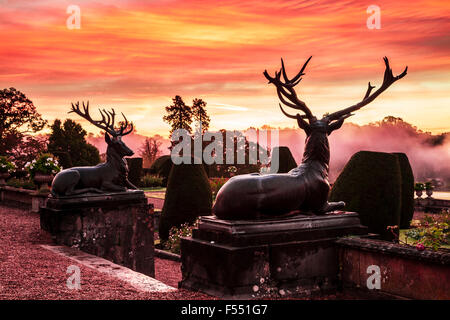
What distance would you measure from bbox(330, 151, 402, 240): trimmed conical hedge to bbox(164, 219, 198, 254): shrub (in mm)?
3937

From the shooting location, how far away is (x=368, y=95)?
224 inches

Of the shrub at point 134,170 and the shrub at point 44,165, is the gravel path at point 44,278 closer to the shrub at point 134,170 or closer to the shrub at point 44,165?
the shrub at point 44,165

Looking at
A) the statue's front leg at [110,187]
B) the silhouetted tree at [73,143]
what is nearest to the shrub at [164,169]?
the silhouetted tree at [73,143]

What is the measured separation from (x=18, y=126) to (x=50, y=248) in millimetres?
26941

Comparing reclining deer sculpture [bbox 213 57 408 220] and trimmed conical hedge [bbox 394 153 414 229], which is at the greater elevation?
reclining deer sculpture [bbox 213 57 408 220]

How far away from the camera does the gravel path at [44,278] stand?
506 centimetres

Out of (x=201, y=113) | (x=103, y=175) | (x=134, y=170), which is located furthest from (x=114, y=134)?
(x=201, y=113)

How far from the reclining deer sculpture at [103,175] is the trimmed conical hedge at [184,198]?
3836 mm

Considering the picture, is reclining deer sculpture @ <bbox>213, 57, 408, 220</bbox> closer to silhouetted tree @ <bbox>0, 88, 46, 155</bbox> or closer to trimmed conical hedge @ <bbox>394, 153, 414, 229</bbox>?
trimmed conical hedge @ <bbox>394, 153, 414, 229</bbox>

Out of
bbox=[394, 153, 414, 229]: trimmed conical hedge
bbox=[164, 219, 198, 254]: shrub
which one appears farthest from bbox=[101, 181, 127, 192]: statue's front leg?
bbox=[394, 153, 414, 229]: trimmed conical hedge

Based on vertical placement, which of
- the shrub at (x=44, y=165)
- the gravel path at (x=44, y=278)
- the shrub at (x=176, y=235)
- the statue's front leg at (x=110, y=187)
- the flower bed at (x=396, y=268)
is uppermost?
the shrub at (x=44, y=165)

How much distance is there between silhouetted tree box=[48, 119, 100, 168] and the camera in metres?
34.9

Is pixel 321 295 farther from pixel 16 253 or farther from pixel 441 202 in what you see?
pixel 441 202

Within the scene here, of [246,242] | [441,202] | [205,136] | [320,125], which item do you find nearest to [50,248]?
[246,242]
